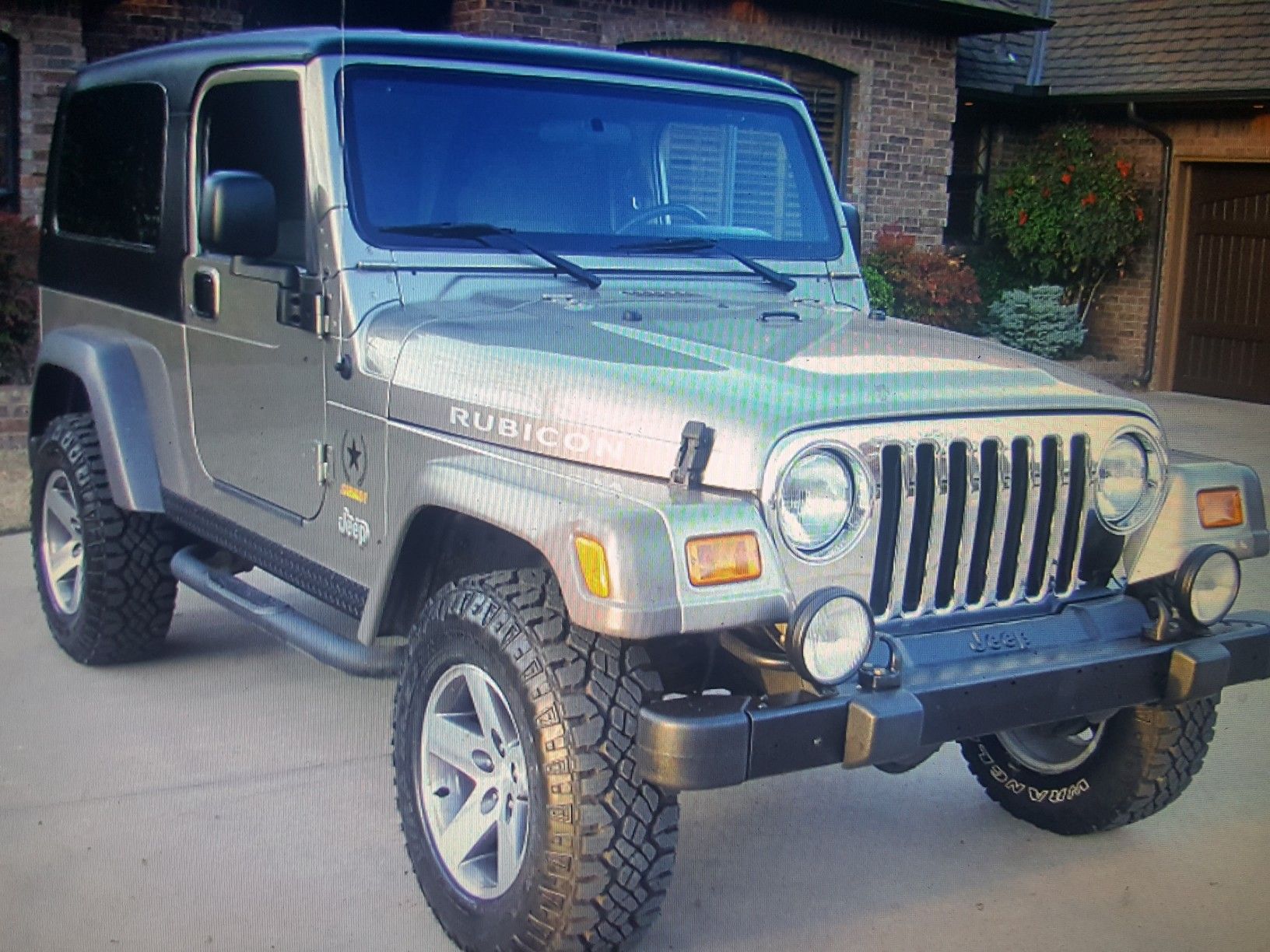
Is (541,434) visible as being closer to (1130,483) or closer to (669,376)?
(669,376)

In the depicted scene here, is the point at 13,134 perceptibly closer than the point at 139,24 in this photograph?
Yes

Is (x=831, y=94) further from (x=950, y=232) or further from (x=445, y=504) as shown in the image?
(x=445, y=504)

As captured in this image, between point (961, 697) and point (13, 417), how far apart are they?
21.9 feet

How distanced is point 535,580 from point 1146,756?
68.5 inches

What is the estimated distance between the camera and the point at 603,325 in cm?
356

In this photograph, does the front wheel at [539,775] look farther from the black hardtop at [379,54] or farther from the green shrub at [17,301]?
the green shrub at [17,301]

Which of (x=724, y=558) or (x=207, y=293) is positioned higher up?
(x=207, y=293)

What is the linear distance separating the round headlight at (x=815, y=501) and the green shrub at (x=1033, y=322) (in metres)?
11.0

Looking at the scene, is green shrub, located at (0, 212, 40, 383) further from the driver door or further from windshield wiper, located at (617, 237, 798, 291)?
windshield wiper, located at (617, 237, 798, 291)

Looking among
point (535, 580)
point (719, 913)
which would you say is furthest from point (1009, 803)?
point (535, 580)

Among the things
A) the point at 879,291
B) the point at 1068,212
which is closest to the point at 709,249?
the point at 879,291

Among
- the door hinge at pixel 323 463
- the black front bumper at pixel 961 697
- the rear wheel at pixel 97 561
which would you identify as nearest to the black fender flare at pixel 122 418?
the rear wheel at pixel 97 561

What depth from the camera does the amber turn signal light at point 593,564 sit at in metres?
2.80

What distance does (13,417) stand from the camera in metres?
8.22
